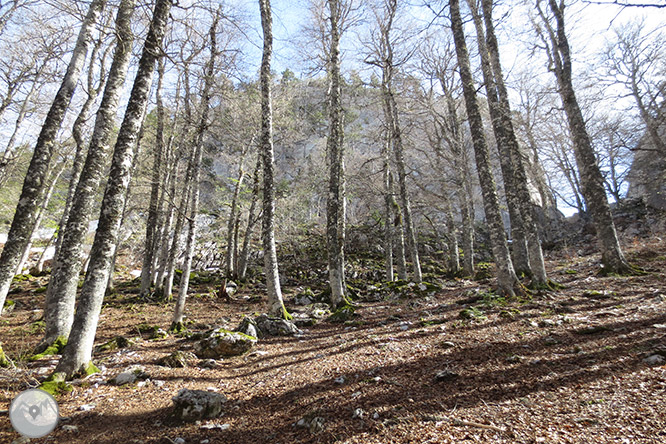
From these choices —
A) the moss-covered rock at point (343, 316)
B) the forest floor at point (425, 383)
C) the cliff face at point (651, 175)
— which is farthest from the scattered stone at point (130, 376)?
the cliff face at point (651, 175)

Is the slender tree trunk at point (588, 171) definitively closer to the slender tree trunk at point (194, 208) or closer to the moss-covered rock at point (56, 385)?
the slender tree trunk at point (194, 208)

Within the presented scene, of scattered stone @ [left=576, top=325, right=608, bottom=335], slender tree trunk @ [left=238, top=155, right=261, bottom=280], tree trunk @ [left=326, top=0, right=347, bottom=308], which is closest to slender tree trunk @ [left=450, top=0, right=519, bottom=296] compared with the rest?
scattered stone @ [left=576, top=325, right=608, bottom=335]

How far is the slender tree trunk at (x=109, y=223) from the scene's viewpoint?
4.58 m

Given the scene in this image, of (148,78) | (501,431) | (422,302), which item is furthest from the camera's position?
(422,302)

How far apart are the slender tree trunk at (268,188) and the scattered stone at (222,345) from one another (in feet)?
6.57

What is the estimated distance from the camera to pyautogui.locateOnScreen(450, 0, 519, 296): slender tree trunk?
7594 millimetres

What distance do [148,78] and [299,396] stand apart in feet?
20.1

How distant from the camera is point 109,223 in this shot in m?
4.91

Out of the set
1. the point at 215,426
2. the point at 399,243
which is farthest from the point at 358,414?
the point at 399,243

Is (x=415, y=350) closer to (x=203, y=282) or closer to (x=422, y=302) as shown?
(x=422, y=302)

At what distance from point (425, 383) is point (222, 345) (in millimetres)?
4395

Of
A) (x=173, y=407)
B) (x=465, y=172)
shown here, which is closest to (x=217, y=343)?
(x=173, y=407)

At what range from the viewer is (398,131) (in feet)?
43.9

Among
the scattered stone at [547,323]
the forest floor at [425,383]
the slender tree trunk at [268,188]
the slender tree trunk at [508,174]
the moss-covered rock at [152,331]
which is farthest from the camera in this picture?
the slender tree trunk at [508,174]
